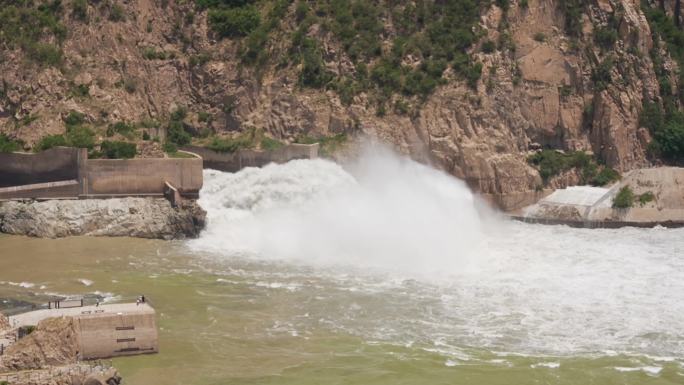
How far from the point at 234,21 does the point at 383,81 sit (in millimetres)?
8427

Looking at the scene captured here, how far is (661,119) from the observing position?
162 feet

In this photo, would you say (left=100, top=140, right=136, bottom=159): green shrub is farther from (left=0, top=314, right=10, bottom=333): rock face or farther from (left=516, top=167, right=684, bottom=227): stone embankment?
(left=0, top=314, right=10, bottom=333): rock face

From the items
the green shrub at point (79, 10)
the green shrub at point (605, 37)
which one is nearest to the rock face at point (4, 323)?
the green shrub at point (79, 10)

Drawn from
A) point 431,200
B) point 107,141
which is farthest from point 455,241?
point 107,141

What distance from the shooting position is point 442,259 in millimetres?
38000

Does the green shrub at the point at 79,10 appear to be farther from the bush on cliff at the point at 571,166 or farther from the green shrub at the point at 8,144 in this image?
the bush on cliff at the point at 571,166

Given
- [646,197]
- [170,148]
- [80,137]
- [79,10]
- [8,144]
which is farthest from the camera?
[79,10]

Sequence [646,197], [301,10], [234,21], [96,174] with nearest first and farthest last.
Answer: [96,174], [646,197], [301,10], [234,21]

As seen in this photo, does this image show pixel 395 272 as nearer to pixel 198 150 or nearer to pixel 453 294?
pixel 453 294

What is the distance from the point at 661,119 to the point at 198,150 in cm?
2180

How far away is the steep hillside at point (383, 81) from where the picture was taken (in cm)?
4734

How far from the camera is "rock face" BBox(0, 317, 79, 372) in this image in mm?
22891

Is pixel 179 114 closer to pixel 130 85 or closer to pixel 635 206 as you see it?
pixel 130 85

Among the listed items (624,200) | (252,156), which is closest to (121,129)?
(252,156)
